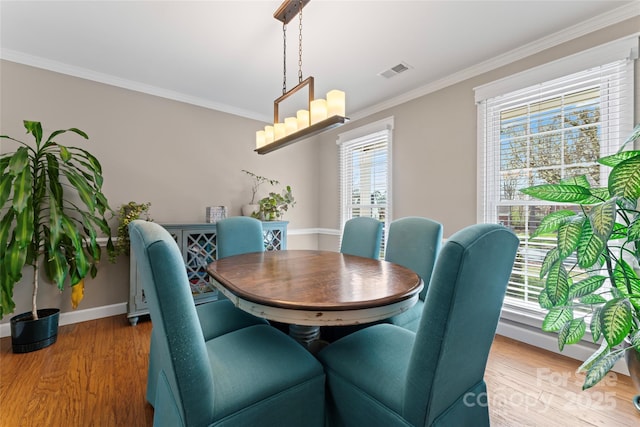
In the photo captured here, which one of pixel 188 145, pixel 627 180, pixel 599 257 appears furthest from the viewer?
pixel 188 145

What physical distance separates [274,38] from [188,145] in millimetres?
1769

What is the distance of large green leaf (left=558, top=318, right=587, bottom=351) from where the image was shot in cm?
153

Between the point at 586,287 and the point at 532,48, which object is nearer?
the point at 586,287

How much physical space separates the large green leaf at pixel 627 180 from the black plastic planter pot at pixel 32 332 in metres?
3.86

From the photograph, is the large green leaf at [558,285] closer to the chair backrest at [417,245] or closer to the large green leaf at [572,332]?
the large green leaf at [572,332]

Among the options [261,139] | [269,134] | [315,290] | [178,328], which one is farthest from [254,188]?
[178,328]

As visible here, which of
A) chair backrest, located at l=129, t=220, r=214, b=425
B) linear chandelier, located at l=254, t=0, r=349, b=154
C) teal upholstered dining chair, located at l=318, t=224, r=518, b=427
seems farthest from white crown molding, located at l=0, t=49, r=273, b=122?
teal upholstered dining chair, located at l=318, t=224, r=518, b=427

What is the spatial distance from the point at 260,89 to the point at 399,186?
2.02m

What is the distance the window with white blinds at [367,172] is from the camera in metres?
3.48

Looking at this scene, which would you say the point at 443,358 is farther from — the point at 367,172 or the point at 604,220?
the point at 367,172

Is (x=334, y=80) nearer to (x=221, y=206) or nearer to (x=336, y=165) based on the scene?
(x=336, y=165)

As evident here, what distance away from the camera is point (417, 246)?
198 cm

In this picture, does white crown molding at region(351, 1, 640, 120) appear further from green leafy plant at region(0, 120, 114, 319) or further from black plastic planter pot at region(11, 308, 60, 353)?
black plastic planter pot at region(11, 308, 60, 353)

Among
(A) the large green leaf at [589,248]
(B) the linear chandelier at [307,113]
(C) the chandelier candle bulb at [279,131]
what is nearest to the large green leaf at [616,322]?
(A) the large green leaf at [589,248]
